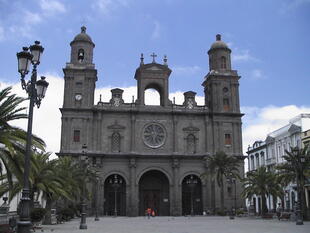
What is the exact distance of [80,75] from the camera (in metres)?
56.7

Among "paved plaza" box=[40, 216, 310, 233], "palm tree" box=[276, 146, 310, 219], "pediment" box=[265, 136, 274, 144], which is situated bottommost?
"paved plaza" box=[40, 216, 310, 233]

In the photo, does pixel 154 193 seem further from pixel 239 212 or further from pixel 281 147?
pixel 281 147

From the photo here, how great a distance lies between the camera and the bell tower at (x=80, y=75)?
182 feet

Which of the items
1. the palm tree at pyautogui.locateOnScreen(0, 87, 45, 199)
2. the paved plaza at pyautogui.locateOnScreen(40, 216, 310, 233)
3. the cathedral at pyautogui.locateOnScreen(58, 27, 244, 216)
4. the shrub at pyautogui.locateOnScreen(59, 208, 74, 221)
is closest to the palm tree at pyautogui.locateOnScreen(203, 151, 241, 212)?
the cathedral at pyautogui.locateOnScreen(58, 27, 244, 216)

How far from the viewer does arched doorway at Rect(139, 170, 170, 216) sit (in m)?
56.0

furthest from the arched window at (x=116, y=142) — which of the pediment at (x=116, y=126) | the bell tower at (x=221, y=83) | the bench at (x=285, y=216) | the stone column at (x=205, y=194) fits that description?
the bench at (x=285, y=216)

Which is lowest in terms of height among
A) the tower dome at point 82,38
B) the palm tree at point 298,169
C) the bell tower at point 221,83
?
the palm tree at point 298,169

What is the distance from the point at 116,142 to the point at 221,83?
17.5 meters

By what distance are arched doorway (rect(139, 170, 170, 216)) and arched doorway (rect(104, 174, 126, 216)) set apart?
2646 mm

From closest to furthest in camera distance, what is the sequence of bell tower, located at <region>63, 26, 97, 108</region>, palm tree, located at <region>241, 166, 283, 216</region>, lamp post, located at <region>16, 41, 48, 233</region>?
lamp post, located at <region>16, 41, 48, 233</region>
palm tree, located at <region>241, 166, 283, 216</region>
bell tower, located at <region>63, 26, 97, 108</region>

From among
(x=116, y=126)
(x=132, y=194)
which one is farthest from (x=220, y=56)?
(x=132, y=194)

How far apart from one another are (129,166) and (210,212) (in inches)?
480

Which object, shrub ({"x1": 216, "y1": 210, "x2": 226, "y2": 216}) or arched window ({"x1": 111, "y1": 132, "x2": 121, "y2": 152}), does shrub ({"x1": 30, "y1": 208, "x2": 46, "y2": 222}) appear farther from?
shrub ({"x1": 216, "y1": 210, "x2": 226, "y2": 216})

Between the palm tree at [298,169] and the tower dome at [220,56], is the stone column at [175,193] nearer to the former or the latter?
the tower dome at [220,56]
